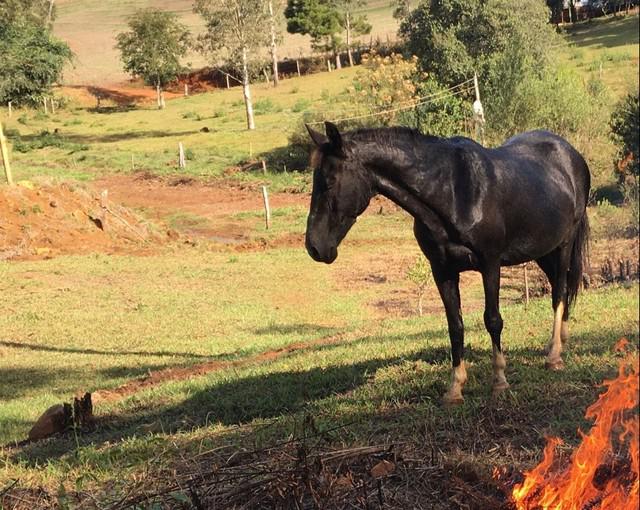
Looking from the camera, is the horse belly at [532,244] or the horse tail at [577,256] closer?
the horse belly at [532,244]

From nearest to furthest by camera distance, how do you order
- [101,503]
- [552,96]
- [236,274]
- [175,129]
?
[101,503]
[552,96]
[236,274]
[175,129]

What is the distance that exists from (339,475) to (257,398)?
313cm

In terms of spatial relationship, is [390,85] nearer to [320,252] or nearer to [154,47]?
[320,252]

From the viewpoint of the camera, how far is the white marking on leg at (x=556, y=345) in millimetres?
5000

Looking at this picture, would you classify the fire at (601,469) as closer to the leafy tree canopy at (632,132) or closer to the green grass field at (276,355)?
the green grass field at (276,355)

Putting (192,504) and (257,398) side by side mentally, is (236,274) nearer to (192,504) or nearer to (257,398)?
(257,398)

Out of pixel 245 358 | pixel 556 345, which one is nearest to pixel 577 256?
pixel 556 345

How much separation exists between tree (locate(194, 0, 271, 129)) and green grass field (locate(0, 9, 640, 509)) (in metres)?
21.6

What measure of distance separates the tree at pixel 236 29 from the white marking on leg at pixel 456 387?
127ft

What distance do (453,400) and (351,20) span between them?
7033 centimetres

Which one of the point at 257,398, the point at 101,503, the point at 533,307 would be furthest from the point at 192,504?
the point at 533,307

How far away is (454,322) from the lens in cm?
470

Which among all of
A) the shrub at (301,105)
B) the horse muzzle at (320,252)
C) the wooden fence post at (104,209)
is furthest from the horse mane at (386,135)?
the shrub at (301,105)

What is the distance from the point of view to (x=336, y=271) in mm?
16438
